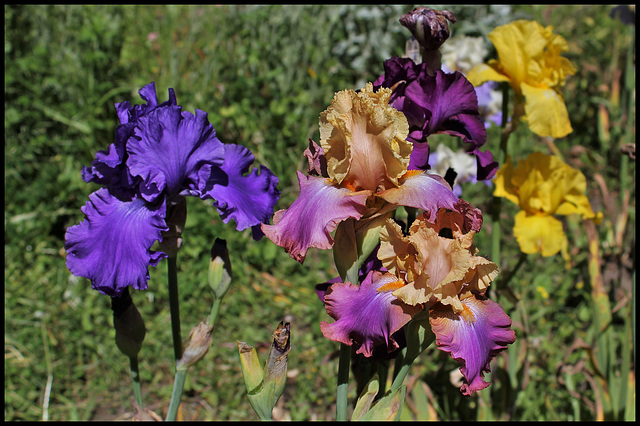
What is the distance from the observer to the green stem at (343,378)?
871 millimetres

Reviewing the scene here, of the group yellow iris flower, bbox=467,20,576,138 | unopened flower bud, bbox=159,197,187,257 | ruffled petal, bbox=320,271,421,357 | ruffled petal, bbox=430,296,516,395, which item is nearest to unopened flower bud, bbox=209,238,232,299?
unopened flower bud, bbox=159,197,187,257

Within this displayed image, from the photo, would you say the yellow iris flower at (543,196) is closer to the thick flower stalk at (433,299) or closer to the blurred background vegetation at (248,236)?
the blurred background vegetation at (248,236)

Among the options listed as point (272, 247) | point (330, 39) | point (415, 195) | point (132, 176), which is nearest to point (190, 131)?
point (132, 176)

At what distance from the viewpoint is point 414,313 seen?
0.79 m

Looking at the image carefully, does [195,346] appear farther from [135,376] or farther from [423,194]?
[423,194]

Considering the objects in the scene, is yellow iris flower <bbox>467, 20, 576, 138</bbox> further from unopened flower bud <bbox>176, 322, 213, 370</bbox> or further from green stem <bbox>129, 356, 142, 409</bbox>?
green stem <bbox>129, 356, 142, 409</bbox>

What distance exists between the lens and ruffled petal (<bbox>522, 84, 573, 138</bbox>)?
1.29 m

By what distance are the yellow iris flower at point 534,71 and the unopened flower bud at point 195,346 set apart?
0.85m

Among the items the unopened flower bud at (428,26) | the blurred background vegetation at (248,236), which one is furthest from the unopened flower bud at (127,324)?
the blurred background vegetation at (248,236)

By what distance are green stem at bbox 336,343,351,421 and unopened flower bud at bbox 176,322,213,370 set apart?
1.00ft

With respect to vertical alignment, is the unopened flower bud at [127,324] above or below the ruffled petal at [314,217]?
below

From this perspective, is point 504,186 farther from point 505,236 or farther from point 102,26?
point 102,26

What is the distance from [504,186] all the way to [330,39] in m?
2.39

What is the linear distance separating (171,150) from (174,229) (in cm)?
14
